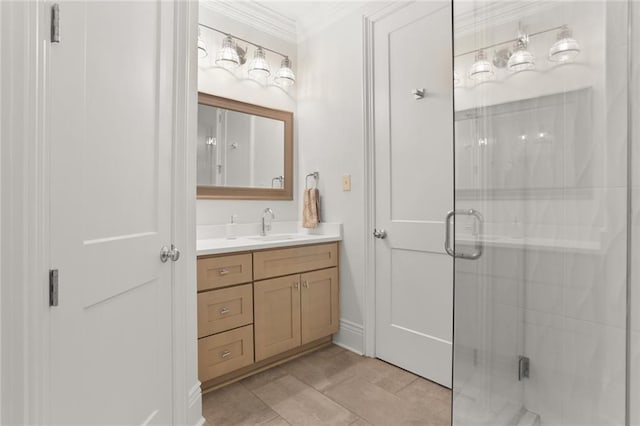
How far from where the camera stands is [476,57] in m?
1.10

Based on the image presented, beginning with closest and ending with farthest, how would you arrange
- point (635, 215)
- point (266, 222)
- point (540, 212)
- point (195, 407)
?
point (635, 215) → point (540, 212) → point (195, 407) → point (266, 222)

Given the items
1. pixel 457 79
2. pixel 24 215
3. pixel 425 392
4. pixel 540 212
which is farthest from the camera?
pixel 425 392

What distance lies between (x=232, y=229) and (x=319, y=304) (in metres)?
0.86

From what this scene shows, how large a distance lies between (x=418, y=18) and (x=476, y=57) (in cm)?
125

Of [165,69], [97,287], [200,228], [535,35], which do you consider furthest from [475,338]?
[200,228]

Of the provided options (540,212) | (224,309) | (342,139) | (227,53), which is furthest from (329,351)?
(227,53)

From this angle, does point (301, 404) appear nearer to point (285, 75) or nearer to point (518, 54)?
point (518, 54)

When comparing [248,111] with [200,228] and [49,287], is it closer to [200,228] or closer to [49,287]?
[200,228]

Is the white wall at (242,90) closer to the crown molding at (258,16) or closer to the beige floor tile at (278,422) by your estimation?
the crown molding at (258,16)

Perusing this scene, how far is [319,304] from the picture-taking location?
8.01ft

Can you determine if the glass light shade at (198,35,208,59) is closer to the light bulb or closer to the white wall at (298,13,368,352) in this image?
the light bulb

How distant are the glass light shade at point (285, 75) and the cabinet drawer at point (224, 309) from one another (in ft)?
5.70

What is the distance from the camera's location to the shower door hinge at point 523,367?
1.04 m

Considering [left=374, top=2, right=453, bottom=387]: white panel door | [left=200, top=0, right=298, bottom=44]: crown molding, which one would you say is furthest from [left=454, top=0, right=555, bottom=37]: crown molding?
[left=200, top=0, right=298, bottom=44]: crown molding
